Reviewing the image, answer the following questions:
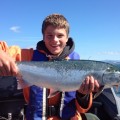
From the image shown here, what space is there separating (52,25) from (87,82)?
1.87 metres

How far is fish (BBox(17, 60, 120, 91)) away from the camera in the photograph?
26.7 feet

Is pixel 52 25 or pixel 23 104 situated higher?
pixel 52 25

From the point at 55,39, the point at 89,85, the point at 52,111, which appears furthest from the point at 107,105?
the point at 55,39

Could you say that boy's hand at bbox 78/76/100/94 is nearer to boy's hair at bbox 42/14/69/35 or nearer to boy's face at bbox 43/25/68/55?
boy's face at bbox 43/25/68/55

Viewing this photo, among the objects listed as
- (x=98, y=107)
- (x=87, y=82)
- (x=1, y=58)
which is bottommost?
(x=98, y=107)

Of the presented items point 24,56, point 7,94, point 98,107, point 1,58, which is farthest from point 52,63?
point 98,107

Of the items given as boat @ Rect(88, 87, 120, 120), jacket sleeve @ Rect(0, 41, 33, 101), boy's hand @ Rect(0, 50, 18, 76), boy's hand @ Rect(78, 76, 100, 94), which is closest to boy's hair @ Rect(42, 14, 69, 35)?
jacket sleeve @ Rect(0, 41, 33, 101)

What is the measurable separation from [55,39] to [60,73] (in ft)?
4.52

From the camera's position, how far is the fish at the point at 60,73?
321 inches

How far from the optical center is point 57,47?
9430 millimetres

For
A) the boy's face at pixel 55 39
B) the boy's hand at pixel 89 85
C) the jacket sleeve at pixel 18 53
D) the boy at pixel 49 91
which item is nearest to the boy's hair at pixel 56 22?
the boy at pixel 49 91

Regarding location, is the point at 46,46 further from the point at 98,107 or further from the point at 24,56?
the point at 98,107

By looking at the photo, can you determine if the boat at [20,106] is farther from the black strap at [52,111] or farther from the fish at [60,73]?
the fish at [60,73]

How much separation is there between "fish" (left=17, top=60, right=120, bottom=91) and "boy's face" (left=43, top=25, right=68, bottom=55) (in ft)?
3.86
